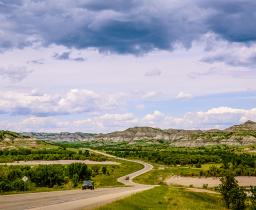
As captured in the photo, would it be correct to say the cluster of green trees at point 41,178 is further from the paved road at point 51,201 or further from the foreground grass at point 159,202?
the foreground grass at point 159,202

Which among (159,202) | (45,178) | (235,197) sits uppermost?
(159,202)

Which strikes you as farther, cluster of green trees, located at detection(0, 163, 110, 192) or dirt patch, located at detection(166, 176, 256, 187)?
dirt patch, located at detection(166, 176, 256, 187)

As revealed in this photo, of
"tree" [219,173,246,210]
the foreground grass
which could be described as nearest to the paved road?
the foreground grass

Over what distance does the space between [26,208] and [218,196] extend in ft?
183

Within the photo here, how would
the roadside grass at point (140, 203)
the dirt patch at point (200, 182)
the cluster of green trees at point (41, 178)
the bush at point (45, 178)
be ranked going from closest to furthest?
the roadside grass at point (140, 203) < the cluster of green trees at point (41, 178) < the bush at point (45, 178) < the dirt patch at point (200, 182)

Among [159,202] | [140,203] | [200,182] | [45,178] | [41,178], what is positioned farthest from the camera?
[200,182]

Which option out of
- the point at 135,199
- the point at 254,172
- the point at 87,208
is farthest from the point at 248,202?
the point at 254,172

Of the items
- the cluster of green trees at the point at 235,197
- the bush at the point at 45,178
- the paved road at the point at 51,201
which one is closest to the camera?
the paved road at the point at 51,201

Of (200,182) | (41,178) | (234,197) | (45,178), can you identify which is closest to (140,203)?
(234,197)

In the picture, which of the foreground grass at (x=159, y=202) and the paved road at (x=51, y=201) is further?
the foreground grass at (x=159, y=202)

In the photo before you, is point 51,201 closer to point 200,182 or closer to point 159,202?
point 159,202

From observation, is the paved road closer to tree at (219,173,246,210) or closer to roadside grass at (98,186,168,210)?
roadside grass at (98,186,168,210)

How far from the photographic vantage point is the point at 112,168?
623 ft

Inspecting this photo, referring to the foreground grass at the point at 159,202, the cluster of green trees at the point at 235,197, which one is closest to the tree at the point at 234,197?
the cluster of green trees at the point at 235,197
